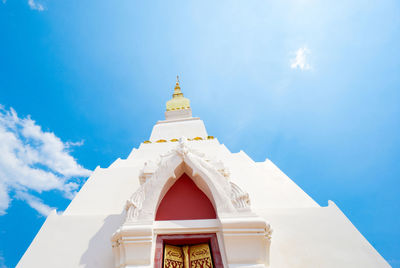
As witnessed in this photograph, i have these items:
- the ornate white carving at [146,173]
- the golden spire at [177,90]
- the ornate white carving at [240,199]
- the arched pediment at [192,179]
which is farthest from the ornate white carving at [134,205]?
the golden spire at [177,90]

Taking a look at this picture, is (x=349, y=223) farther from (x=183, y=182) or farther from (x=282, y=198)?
(x=183, y=182)

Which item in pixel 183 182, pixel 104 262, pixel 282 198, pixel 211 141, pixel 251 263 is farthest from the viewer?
pixel 211 141

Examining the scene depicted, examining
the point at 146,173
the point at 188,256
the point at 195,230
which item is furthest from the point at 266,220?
the point at 146,173

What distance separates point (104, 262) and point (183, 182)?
1.68m

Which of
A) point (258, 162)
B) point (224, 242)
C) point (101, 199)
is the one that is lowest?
point (224, 242)

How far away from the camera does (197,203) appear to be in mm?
2885

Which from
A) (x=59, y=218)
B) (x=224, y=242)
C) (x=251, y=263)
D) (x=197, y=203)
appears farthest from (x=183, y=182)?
(x=59, y=218)

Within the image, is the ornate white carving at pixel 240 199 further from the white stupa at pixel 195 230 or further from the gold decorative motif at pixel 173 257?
the gold decorative motif at pixel 173 257

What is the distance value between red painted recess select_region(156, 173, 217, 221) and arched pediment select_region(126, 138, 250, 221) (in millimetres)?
80

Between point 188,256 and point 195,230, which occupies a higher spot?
point 195,230

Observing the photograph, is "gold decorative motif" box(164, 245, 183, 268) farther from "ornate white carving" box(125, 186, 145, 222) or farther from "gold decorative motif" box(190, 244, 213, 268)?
"ornate white carving" box(125, 186, 145, 222)

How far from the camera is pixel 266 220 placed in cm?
262

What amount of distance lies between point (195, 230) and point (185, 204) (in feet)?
1.47

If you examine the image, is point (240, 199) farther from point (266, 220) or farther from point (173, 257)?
point (173, 257)
